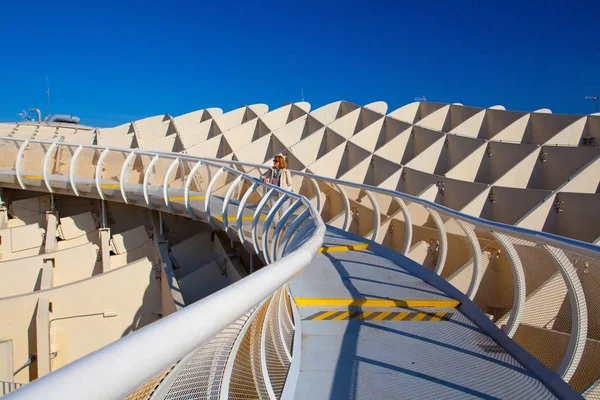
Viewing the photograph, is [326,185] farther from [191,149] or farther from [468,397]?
[468,397]

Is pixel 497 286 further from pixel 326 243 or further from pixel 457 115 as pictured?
pixel 457 115

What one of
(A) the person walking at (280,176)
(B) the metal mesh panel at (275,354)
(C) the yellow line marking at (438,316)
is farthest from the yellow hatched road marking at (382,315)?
(A) the person walking at (280,176)

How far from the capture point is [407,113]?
1980cm

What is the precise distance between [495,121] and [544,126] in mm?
1853

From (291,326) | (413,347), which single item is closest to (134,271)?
(291,326)

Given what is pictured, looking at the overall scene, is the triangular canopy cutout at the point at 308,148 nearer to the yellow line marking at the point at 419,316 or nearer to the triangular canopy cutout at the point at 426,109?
the triangular canopy cutout at the point at 426,109

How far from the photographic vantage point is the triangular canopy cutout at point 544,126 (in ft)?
51.3

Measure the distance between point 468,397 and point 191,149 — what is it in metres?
16.4

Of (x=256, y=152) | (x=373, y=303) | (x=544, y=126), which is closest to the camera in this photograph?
(x=373, y=303)

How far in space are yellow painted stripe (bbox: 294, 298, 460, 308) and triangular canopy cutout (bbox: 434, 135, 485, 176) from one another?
11.2m

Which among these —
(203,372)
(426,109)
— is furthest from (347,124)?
(203,372)

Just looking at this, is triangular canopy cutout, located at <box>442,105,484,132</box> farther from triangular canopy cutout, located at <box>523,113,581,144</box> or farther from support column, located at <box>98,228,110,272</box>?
support column, located at <box>98,228,110,272</box>

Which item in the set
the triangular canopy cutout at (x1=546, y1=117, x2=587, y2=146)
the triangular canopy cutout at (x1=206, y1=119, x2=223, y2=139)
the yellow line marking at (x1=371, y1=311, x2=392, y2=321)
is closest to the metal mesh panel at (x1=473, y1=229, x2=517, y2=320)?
the yellow line marking at (x1=371, y1=311, x2=392, y2=321)

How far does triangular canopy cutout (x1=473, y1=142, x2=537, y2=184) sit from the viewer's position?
13.6 metres
